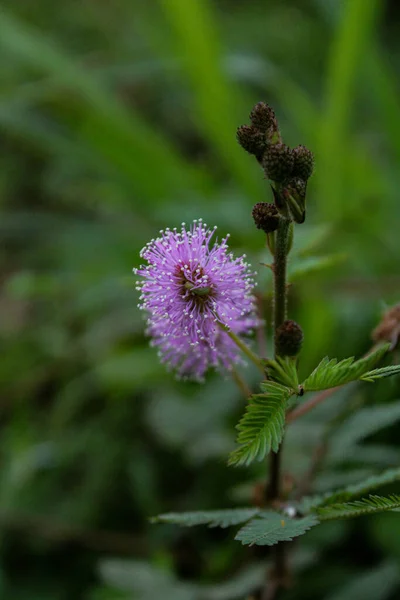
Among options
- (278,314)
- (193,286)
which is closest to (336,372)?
(278,314)

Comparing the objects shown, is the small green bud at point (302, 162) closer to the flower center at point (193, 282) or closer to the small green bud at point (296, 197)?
the small green bud at point (296, 197)

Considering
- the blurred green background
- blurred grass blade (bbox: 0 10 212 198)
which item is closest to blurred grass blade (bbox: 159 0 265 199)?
the blurred green background

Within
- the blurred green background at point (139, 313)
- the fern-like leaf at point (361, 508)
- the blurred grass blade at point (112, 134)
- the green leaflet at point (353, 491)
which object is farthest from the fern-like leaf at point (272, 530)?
the blurred grass blade at point (112, 134)

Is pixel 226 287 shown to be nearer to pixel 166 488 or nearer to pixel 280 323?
pixel 280 323

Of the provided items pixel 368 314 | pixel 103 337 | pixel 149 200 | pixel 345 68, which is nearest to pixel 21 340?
pixel 103 337

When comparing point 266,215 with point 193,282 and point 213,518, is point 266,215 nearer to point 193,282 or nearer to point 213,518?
point 193,282

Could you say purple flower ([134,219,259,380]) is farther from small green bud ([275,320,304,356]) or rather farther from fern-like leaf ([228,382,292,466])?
fern-like leaf ([228,382,292,466])

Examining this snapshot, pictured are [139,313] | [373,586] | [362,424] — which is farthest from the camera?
[139,313]
